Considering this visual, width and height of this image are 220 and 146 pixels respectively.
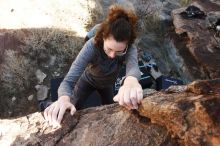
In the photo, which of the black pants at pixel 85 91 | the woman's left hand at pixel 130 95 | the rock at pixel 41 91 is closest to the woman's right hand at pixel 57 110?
the woman's left hand at pixel 130 95

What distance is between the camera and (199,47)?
5.05 meters

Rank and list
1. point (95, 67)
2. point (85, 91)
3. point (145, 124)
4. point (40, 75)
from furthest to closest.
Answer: point (40, 75), point (85, 91), point (95, 67), point (145, 124)

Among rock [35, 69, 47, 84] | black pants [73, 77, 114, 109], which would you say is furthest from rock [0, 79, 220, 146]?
rock [35, 69, 47, 84]

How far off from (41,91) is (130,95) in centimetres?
313

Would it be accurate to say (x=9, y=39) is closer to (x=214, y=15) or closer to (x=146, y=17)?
(x=146, y=17)

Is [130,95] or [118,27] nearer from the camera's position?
[130,95]

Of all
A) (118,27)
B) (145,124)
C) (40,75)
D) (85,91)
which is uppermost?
(118,27)

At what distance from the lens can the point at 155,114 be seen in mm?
1863

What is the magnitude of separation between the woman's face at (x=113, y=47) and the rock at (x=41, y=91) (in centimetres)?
247

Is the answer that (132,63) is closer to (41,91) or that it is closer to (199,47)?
(41,91)

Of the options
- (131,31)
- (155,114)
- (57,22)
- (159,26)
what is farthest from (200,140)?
(159,26)

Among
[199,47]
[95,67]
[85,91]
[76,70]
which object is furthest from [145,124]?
[199,47]

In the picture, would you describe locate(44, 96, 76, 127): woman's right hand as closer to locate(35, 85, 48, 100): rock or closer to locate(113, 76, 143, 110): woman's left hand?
locate(113, 76, 143, 110): woman's left hand

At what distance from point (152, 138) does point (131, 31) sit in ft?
2.43
